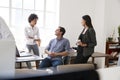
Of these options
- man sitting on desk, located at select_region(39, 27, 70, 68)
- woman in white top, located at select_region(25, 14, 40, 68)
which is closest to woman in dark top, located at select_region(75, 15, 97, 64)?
man sitting on desk, located at select_region(39, 27, 70, 68)

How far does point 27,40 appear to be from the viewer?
405 centimetres

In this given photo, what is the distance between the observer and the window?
468 centimetres

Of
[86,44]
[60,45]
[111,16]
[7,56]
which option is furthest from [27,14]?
[7,56]

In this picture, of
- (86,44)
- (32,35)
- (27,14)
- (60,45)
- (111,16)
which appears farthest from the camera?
(111,16)

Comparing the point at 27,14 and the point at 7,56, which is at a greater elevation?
the point at 27,14

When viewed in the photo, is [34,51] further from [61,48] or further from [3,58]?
[3,58]

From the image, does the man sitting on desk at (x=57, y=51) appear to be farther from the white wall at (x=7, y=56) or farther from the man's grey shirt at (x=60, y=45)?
the white wall at (x=7, y=56)

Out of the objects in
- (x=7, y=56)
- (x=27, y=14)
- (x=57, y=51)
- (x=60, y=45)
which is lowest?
(x=57, y=51)

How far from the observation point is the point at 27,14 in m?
4.94

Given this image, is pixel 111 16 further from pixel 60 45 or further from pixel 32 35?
pixel 60 45

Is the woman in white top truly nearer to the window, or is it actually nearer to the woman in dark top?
the window

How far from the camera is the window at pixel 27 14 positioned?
4.68m

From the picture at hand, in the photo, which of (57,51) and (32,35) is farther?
(32,35)

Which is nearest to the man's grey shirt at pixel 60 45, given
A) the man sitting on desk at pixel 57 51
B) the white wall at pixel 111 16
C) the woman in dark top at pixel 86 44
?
the man sitting on desk at pixel 57 51
